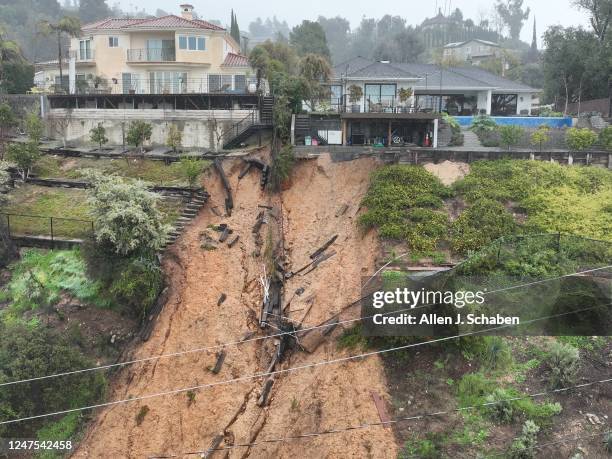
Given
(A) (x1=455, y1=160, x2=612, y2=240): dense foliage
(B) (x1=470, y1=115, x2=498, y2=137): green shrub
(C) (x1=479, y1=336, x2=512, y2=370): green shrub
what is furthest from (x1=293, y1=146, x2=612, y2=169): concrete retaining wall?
(C) (x1=479, y1=336, x2=512, y2=370): green shrub

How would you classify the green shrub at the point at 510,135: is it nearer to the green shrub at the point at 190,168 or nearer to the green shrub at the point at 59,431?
the green shrub at the point at 190,168

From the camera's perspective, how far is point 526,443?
505 inches

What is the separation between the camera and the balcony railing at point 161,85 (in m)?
35.7

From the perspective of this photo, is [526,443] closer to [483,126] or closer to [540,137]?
[540,137]

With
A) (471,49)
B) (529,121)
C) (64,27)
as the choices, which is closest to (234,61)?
(64,27)

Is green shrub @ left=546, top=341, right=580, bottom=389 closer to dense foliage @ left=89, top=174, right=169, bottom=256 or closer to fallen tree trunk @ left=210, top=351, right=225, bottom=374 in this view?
fallen tree trunk @ left=210, top=351, right=225, bottom=374

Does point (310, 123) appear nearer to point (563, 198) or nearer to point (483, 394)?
point (563, 198)

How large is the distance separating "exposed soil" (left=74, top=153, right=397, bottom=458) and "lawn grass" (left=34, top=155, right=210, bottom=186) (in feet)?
7.91

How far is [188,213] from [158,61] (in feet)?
52.3

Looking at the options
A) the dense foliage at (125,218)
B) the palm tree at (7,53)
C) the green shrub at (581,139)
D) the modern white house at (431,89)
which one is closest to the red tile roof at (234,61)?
the modern white house at (431,89)

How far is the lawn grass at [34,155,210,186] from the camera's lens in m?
27.6

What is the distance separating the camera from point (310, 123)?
30344 millimetres

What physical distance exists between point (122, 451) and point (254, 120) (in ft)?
64.6

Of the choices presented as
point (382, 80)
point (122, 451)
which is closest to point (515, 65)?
point (382, 80)
